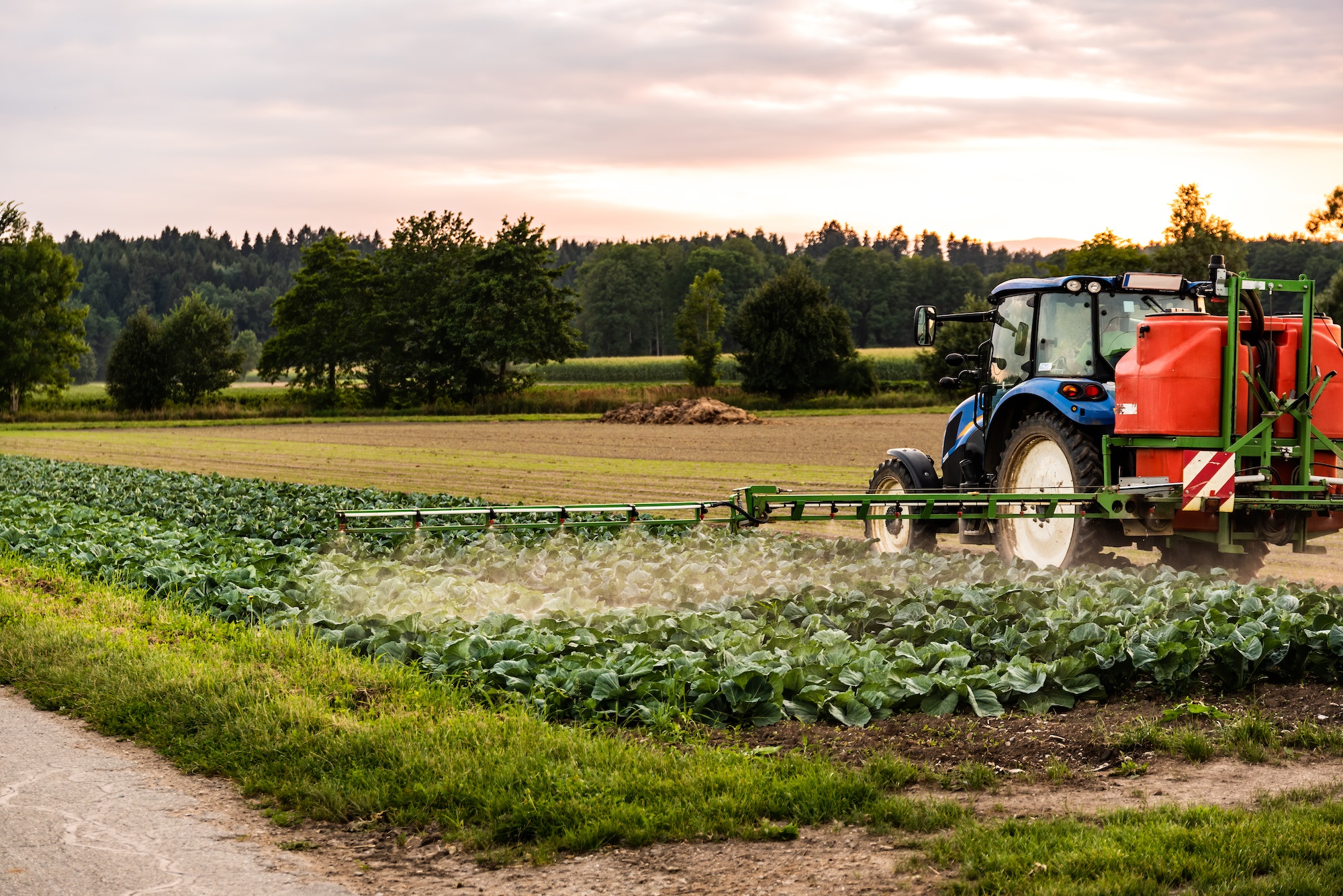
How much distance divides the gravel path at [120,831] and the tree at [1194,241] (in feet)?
233

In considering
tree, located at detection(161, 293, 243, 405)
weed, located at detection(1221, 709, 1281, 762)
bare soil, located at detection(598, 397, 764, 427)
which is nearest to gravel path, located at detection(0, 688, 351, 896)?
weed, located at detection(1221, 709, 1281, 762)

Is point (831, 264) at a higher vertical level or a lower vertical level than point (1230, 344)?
higher

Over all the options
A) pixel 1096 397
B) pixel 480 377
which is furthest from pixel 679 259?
pixel 1096 397

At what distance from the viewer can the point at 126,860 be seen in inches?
192

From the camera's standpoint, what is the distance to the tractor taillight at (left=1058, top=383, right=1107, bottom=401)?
1082 cm

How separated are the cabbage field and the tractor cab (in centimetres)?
148

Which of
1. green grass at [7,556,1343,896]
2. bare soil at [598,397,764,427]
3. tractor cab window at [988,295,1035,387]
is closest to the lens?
green grass at [7,556,1343,896]

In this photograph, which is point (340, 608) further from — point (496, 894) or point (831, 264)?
point (831, 264)

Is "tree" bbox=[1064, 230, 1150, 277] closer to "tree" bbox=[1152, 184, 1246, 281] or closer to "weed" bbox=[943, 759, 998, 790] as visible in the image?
"tree" bbox=[1152, 184, 1246, 281]

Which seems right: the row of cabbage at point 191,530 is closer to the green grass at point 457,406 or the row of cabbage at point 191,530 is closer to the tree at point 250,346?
the green grass at point 457,406

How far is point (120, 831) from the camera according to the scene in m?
5.24

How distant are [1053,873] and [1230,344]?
6.31 meters

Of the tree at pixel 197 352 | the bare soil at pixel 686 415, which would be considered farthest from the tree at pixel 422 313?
the bare soil at pixel 686 415

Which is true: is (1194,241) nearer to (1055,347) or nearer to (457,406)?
(457,406)
